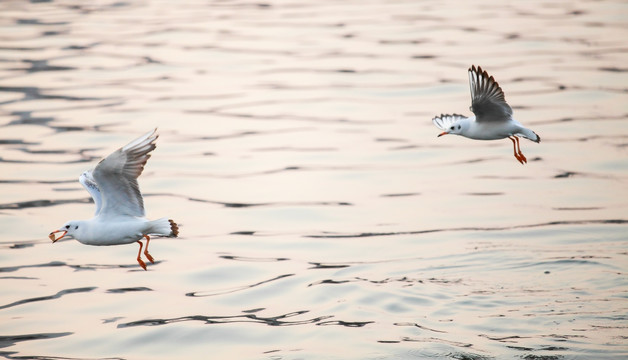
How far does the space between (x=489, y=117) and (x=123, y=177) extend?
355 centimetres

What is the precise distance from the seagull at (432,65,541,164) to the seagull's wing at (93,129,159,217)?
3076 mm

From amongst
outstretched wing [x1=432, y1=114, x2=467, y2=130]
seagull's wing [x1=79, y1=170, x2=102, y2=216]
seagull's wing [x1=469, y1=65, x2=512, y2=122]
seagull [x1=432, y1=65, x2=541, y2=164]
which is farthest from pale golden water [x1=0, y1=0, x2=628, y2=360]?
seagull's wing [x1=469, y1=65, x2=512, y2=122]

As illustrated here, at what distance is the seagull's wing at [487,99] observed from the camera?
385 inches

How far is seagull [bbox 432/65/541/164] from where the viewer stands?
980 cm

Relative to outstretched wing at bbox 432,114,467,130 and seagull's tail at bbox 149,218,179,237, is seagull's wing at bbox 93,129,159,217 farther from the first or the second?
outstretched wing at bbox 432,114,467,130

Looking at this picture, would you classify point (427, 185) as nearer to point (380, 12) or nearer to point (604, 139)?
point (604, 139)

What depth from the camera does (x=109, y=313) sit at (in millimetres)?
11805

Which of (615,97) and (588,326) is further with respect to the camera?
(615,97)

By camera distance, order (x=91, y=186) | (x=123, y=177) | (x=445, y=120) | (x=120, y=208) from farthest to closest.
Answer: (x=445, y=120)
(x=91, y=186)
(x=120, y=208)
(x=123, y=177)

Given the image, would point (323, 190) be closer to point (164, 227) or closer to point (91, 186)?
point (91, 186)

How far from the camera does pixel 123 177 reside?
9.02 meters

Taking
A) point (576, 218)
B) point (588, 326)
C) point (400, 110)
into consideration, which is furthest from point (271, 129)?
point (588, 326)

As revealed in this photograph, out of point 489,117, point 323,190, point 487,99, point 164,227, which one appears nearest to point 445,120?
point 489,117

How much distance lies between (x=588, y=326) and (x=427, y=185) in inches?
196
